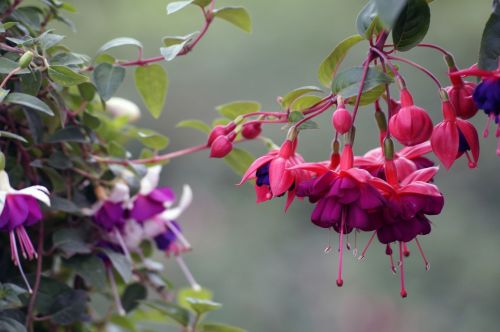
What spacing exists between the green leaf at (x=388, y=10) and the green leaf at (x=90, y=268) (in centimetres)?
46

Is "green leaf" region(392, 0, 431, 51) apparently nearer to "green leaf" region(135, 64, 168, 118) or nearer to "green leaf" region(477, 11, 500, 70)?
"green leaf" region(477, 11, 500, 70)

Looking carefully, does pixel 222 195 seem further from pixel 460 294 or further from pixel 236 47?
pixel 460 294

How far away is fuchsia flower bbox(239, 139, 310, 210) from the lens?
572mm

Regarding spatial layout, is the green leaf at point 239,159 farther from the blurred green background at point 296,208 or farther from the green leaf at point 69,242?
the blurred green background at point 296,208

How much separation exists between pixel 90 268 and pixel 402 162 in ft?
1.21

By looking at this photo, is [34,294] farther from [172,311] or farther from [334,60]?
[334,60]

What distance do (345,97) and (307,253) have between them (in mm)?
2100

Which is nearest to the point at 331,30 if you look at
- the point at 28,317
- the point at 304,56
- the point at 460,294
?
the point at 304,56

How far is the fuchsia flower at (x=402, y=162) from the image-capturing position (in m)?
0.62

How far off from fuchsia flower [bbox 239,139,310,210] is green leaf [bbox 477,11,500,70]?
161mm

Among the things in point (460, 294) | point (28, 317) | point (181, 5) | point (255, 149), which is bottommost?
point (460, 294)

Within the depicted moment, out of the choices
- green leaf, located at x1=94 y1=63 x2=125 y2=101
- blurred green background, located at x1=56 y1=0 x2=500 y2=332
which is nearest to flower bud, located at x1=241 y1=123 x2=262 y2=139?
green leaf, located at x1=94 y1=63 x2=125 y2=101

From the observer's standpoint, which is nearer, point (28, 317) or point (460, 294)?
point (28, 317)

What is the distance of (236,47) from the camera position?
273 centimetres
